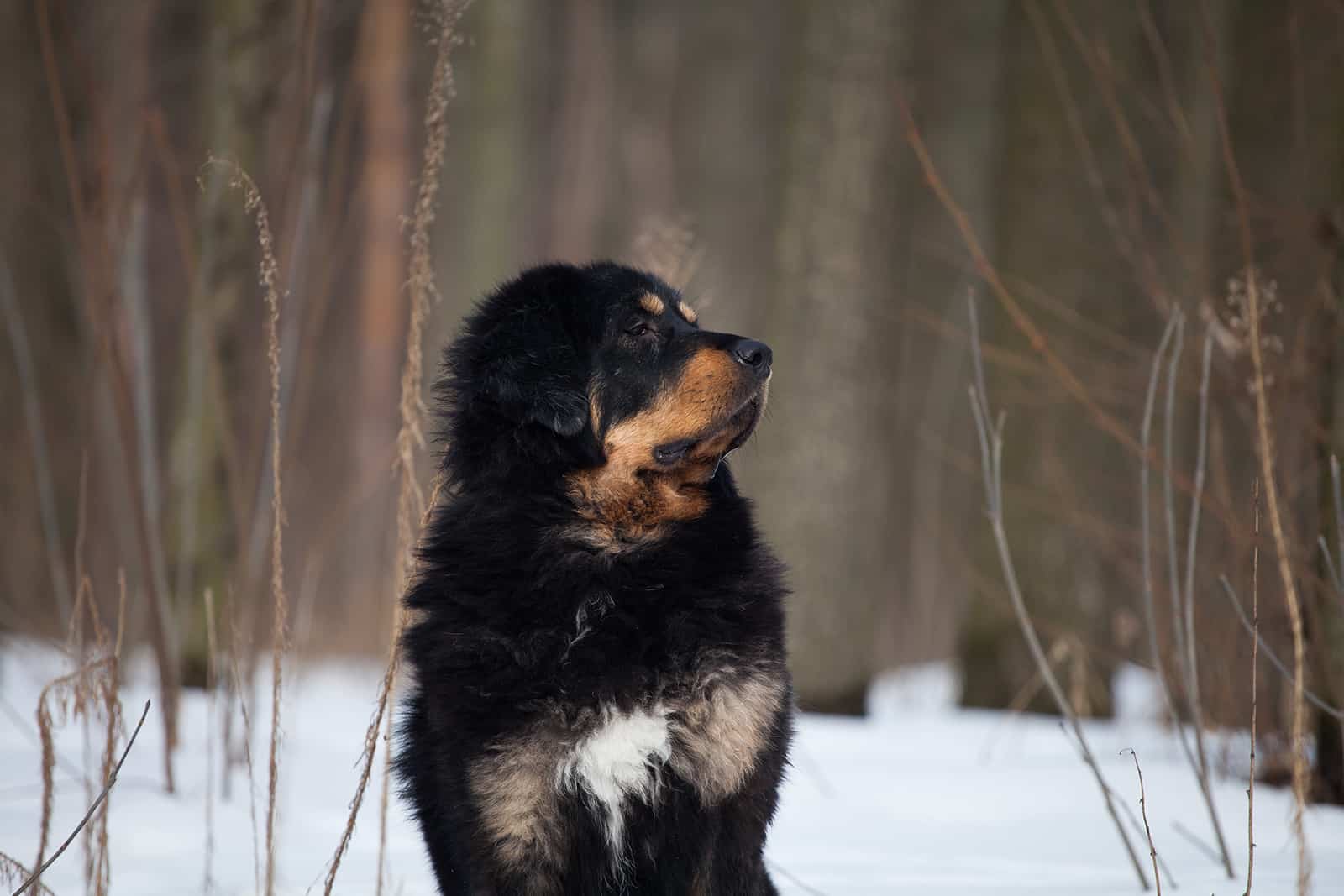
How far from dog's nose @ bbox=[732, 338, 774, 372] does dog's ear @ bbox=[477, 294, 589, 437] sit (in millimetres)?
431

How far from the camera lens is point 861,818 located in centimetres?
464

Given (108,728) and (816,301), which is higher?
(816,301)

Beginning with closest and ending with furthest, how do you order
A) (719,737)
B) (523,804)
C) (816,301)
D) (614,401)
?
→ 1. (523,804)
2. (719,737)
3. (614,401)
4. (816,301)

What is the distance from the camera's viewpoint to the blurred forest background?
402cm

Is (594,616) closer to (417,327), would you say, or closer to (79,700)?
(417,327)

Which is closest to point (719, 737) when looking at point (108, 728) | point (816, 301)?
point (108, 728)

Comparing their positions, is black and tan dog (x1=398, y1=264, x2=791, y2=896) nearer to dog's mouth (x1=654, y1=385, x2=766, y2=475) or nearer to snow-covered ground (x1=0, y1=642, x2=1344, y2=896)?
dog's mouth (x1=654, y1=385, x2=766, y2=475)

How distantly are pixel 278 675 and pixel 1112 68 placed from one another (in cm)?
275

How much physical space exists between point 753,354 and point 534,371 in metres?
0.60

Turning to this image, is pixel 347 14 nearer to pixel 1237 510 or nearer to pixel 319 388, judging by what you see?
pixel 319 388

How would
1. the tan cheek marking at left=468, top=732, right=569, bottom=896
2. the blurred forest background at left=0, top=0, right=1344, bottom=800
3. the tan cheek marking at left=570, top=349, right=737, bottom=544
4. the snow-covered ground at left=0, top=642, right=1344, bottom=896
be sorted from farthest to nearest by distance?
the blurred forest background at left=0, top=0, right=1344, bottom=800 < the snow-covered ground at left=0, top=642, right=1344, bottom=896 < the tan cheek marking at left=570, top=349, right=737, bottom=544 < the tan cheek marking at left=468, top=732, right=569, bottom=896

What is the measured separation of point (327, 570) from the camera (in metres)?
11.7

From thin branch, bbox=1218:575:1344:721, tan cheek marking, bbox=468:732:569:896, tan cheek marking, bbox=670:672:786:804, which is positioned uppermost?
thin branch, bbox=1218:575:1344:721

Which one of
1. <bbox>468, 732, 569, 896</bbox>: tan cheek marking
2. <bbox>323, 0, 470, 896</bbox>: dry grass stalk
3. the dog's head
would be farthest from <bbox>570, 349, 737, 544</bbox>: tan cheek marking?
<bbox>468, 732, 569, 896</bbox>: tan cheek marking
